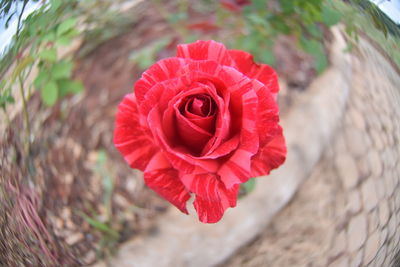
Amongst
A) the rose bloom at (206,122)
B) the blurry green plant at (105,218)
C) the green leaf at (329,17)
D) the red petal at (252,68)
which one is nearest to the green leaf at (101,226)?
the blurry green plant at (105,218)

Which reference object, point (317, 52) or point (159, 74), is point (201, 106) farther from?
point (317, 52)

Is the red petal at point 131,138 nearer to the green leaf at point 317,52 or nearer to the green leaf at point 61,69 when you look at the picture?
the green leaf at point 61,69

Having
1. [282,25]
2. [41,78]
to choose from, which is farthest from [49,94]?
[282,25]

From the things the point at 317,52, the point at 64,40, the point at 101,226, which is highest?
the point at 317,52

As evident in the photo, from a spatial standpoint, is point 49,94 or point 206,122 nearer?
point 206,122

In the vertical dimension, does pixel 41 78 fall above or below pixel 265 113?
below

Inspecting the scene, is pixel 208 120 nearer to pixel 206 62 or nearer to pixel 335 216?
pixel 206 62
